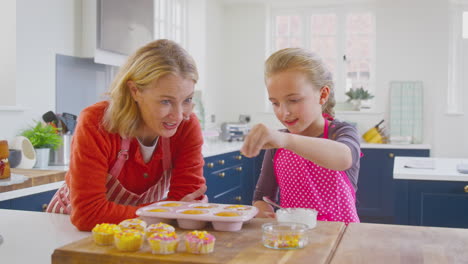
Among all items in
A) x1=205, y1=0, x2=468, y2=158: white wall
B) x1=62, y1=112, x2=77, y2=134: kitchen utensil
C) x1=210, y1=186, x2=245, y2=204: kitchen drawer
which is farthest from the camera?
x1=205, y1=0, x2=468, y2=158: white wall

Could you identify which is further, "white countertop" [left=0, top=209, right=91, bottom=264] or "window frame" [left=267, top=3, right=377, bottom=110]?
"window frame" [left=267, top=3, right=377, bottom=110]

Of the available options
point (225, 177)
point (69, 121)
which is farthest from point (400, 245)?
point (225, 177)

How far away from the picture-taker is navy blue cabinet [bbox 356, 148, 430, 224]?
5309mm

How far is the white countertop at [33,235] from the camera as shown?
1141mm

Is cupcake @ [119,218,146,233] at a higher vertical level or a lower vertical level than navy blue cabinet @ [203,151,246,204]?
higher

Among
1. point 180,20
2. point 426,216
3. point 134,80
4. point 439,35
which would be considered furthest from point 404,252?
point 439,35

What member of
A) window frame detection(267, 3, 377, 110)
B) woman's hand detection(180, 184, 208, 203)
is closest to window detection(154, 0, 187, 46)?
window frame detection(267, 3, 377, 110)

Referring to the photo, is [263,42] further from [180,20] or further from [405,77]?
[405,77]

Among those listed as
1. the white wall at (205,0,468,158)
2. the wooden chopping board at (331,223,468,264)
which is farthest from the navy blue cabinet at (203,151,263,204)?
the wooden chopping board at (331,223,468,264)

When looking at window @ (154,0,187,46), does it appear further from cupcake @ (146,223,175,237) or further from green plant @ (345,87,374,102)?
cupcake @ (146,223,175,237)

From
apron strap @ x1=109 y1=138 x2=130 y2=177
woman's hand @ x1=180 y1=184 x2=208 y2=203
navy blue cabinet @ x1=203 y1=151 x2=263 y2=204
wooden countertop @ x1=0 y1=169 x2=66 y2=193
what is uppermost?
apron strap @ x1=109 y1=138 x2=130 y2=177

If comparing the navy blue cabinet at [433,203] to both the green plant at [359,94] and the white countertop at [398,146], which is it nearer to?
the white countertop at [398,146]

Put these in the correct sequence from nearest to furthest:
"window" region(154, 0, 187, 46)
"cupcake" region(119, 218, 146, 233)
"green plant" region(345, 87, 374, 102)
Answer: "cupcake" region(119, 218, 146, 233) → "window" region(154, 0, 187, 46) → "green plant" region(345, 87, 374, 102)

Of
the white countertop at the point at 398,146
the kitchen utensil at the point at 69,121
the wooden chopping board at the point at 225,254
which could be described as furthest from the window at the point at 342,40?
the wooden chopping board at the point at 225,254
